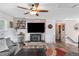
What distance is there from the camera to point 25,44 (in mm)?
1852

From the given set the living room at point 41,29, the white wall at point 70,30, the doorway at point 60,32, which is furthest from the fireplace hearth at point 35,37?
the white wall at point 70,30

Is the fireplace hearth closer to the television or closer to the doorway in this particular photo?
the television

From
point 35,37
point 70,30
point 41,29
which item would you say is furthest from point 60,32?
point 35,37

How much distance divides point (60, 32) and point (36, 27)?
1.44 ft

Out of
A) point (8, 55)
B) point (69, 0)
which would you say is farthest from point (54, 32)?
point (8, 55)

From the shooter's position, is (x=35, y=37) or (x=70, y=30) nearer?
(x=70, y=30)

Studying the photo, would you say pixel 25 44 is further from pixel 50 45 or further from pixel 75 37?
pixel 75 37

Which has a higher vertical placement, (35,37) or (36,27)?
(36,27)

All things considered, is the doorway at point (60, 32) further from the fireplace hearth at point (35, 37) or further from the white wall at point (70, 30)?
the fireplace hearth at point (35, 37)

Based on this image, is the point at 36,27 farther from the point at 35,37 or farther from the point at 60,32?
the point at 60,32

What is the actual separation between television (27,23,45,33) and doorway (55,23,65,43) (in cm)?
26

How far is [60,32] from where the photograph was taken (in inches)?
73.0

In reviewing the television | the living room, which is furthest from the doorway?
the television

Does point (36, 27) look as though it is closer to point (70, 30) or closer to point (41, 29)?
point (41, 29)
